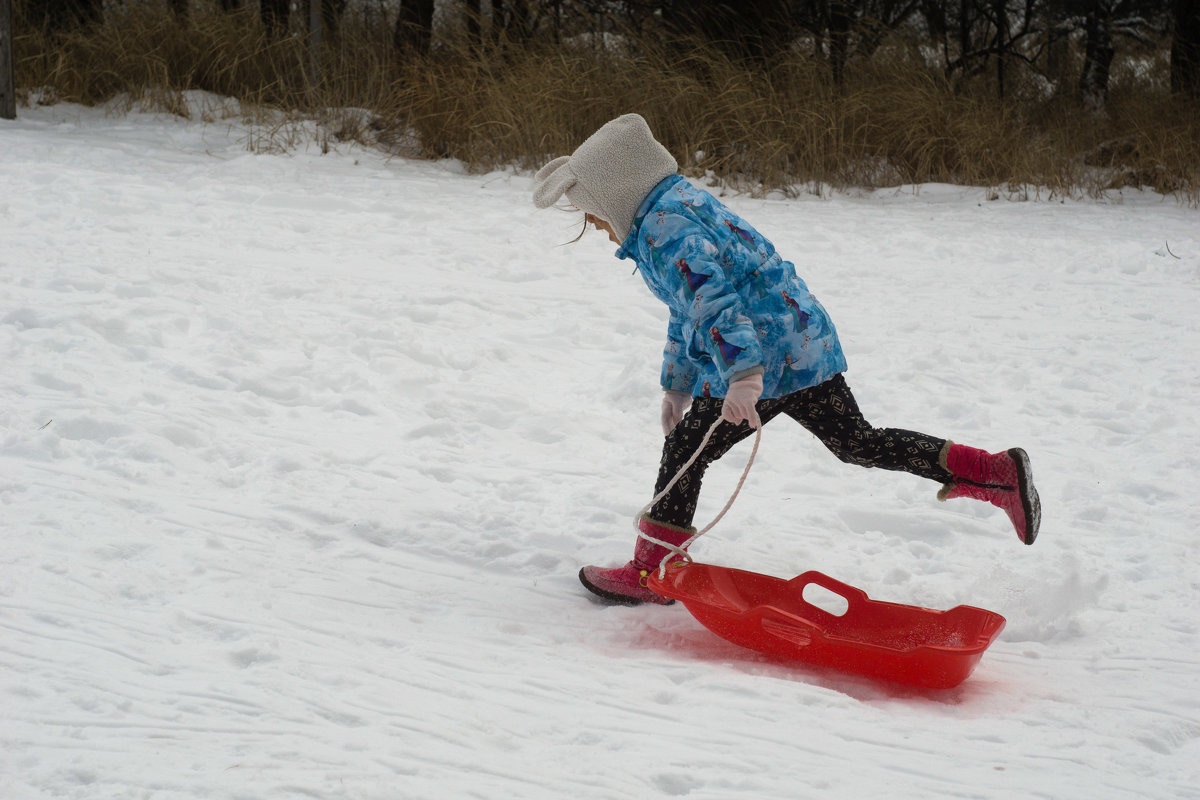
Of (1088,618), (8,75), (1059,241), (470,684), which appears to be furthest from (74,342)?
(1059,241)

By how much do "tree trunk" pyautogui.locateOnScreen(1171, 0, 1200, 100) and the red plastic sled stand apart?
769 cm

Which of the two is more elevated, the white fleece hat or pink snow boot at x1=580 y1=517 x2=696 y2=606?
the white fleece hat

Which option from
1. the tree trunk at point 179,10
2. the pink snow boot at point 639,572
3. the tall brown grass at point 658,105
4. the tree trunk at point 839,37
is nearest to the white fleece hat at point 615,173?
the pink snow boot at point 639,572

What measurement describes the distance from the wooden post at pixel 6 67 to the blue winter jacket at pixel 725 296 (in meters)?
6.12

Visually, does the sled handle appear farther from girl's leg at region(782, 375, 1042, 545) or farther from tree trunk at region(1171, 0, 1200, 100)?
tree trunk at region(1171, 0, 1200, 100)

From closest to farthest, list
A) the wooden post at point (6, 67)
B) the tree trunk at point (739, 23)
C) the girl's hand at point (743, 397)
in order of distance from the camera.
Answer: the girl's hand at point (743, 397) → the wooden post at point (6, 67) → the tree trunk at point (739, 23)

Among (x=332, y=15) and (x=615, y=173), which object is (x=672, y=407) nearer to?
(x=615, y=173)

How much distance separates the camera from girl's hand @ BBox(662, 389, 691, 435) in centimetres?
262

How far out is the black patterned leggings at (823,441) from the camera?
250cm

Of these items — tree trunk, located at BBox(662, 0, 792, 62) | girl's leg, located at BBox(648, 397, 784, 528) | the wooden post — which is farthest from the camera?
tree trunk, located at BBox(662, 0, 792, 62)

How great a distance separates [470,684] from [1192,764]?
4.48ft

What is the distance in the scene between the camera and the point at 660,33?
8430 millimetres

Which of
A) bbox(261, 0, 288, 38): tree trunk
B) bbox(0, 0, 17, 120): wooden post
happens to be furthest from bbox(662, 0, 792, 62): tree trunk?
bbox(0, 0, 17, 120): wooden post

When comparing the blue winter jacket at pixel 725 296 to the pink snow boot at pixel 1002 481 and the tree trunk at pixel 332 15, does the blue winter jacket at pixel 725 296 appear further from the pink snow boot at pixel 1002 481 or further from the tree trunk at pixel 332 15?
the tree trunk at pixel 332 15
